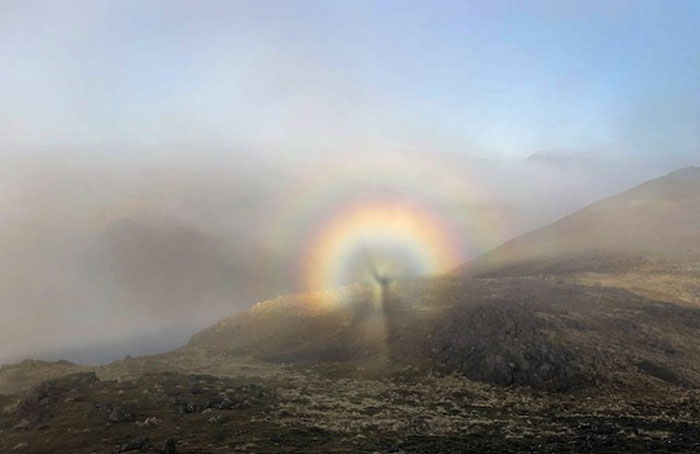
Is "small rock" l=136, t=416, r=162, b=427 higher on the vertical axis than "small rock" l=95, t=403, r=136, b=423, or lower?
lower

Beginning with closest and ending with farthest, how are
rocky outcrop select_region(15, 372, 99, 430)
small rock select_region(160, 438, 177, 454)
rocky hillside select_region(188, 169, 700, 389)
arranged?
small rock select_region(160, 438, 177, 454), rocky outcrop select_region(15, 372, 99, 430), rocky hillside select_region(188, 169, 700, 389)

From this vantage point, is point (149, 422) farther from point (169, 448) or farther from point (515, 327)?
point (515, 327)

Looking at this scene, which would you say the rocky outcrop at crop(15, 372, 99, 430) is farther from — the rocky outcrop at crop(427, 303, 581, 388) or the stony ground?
the rocky outcrop at crop(427, 303, 581, 388)

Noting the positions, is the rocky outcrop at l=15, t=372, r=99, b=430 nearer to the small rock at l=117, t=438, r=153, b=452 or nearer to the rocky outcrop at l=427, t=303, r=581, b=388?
the small rock at l=117, t=438, r=153, b=452

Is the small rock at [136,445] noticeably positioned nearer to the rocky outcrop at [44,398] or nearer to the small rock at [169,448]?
the small rock at [169,448]

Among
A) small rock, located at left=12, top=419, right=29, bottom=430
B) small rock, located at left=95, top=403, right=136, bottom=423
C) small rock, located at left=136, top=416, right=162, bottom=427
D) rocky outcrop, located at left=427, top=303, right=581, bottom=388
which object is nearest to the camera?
small rock, located at left=136, top=416, right=162, bottom=427

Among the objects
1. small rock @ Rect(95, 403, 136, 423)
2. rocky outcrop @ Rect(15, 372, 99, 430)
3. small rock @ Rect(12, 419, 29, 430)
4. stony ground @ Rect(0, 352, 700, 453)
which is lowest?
stony ground @ Rect(0, 352, 700, 453)

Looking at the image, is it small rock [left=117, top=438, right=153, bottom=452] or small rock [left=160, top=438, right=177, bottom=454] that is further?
small rock [left=117, top=438, right=153, bottom=452]

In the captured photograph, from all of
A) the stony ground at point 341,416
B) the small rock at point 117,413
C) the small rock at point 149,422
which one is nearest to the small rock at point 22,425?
the stony ground at point 341,416

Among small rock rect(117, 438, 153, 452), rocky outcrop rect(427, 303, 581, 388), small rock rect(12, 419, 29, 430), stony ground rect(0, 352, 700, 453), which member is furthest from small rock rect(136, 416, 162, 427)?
rocky outcrop rect(427, 303, 581, 388)
